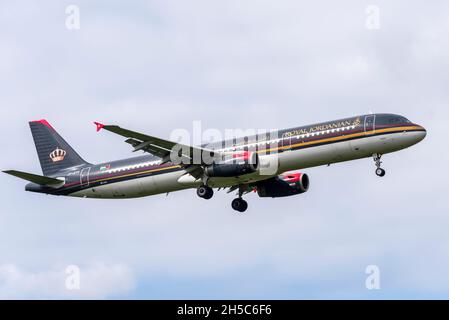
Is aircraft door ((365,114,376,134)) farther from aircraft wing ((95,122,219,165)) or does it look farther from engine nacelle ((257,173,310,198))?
aircraft wing ((95,122,219,165))

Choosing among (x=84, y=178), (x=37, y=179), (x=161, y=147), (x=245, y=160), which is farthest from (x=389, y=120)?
(x=37, y=179)

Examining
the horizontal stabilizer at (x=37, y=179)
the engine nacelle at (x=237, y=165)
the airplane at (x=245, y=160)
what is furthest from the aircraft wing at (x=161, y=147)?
the horizontal stabilizer at (x=37, y=179)

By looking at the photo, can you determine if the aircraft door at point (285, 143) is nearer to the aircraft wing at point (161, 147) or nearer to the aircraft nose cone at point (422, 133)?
the aircraft wing at point (161, 147)

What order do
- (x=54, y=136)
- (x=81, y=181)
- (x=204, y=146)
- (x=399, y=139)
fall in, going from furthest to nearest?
(x=54, y=136), (x=81, y=181), (x=204, y=146), (x=399, y=139)

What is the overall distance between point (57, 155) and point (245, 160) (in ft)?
63.4

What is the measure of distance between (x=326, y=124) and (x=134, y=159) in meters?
15.2

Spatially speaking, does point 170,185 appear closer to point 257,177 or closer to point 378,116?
point 257,177

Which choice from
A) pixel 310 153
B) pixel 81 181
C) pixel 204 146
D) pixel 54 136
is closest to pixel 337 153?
pixel 310 153

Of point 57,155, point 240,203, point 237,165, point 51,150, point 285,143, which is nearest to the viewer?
point 237,165

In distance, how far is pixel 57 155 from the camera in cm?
7525

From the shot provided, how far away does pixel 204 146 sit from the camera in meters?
67.0

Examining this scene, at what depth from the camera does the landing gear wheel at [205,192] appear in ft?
216

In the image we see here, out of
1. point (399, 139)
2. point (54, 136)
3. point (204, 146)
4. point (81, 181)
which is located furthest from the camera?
point (54, 136)

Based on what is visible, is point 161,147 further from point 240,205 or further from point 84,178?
point 84,178
